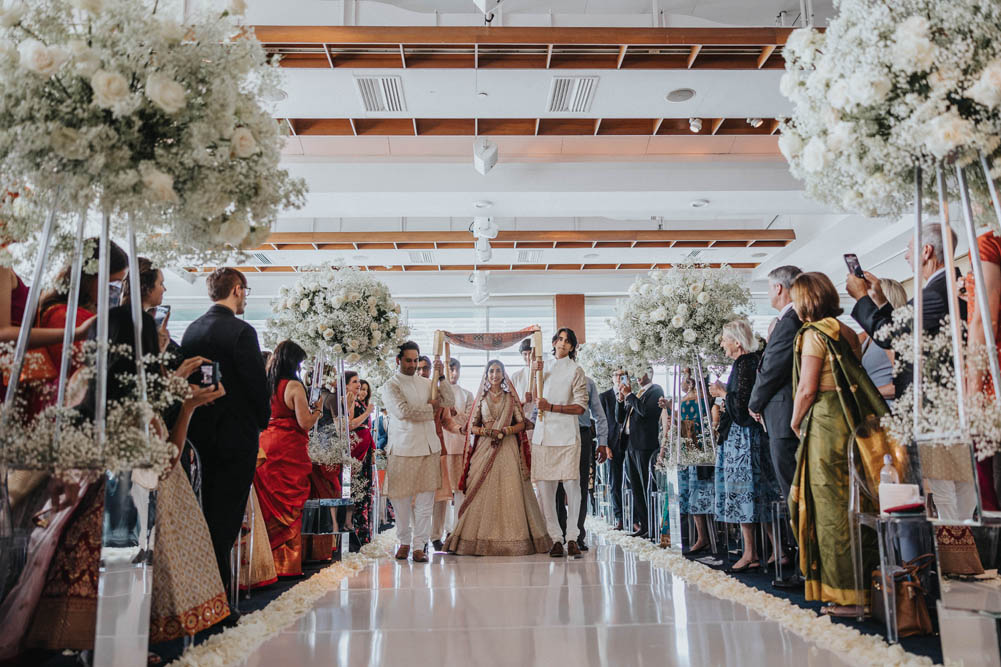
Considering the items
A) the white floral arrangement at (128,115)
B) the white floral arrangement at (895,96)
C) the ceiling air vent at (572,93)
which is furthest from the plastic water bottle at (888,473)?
the ceiling air vent at (572,93)

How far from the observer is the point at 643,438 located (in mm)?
7098

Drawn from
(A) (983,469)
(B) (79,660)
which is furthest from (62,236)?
(A) (983,469)

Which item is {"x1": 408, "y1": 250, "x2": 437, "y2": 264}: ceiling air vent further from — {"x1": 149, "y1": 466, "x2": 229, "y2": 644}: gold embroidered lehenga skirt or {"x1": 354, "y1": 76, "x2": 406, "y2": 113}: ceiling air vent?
{"x1": 149, "y1": 466, "x2": 229, "y2": 644}: gold embroidered lehenga skirt

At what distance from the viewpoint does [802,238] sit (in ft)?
39.3

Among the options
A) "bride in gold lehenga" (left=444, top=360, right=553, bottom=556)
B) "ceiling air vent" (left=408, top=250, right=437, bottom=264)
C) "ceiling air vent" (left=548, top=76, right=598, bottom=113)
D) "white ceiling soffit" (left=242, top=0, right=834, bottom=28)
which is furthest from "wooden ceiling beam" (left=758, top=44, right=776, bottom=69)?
"ceiling air vent" (left=408, top=250, right=437, bottom=264)

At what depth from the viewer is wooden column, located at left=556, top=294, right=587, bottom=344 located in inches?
604

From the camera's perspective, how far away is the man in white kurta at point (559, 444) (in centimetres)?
595

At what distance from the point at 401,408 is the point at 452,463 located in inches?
77.5

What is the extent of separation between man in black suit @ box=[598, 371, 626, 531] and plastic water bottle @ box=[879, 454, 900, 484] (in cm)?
518

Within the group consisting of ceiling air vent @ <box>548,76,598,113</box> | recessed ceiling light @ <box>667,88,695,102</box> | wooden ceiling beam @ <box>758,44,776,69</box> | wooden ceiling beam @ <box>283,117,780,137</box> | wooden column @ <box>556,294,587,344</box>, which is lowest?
wooden column @ <box>556,294,587,344</box>

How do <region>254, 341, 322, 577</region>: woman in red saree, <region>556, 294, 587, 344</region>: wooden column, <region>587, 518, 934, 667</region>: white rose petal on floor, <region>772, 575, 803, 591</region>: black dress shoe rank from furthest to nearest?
<region>556, 294, 587, 344</region>: wooden column < <region>254, 341, 322, 577</region>: woman in red saree < <region>772, 575, 803, 591</region>: black dress shoe < <region>587, 518, 934, 667</region>: white rose petal on floor

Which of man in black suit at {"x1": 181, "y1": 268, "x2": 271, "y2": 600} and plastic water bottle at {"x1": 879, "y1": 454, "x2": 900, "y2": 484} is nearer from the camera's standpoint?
plastic water bottle at {"x1": 879, "y1": 454, "x2": 900, "y2": 484}

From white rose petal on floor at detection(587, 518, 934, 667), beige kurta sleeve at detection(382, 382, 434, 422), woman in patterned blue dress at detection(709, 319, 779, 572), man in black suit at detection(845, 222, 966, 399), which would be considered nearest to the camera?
white rose petal on floor at detection(587, 518, 934, 667)

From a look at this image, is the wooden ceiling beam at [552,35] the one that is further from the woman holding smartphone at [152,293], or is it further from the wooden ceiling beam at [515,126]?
the woman holding smartphone at [152,293]
